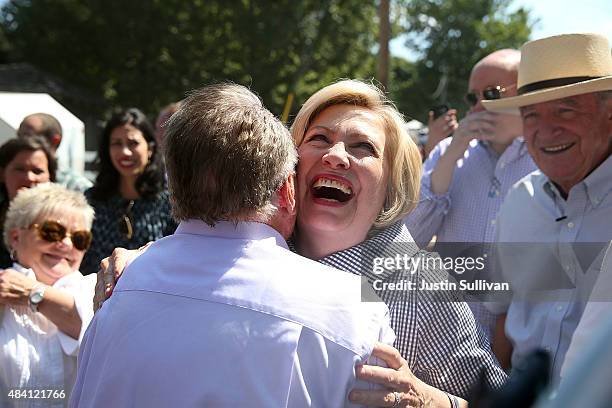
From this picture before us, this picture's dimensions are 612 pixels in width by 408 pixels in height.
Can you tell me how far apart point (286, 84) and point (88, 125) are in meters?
8.24

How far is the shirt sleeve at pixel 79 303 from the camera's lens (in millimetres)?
2812

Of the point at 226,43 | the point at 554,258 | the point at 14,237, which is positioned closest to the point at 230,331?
the point at 554,258

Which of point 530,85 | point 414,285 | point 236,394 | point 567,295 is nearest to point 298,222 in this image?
point 414,285

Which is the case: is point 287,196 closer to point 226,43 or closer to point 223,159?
point 223,159

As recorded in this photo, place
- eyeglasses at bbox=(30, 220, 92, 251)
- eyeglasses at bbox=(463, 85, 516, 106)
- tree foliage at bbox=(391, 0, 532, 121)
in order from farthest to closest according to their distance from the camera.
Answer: tree foliage at bbox=(391, 0, 532, 121) < eyeglasses at bbox=(463, 85, 516, 106) < eyeglasses at bbox=(30, 220, 92, 251)

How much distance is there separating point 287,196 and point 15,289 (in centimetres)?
150

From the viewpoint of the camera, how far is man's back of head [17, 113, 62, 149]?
4.79 meters

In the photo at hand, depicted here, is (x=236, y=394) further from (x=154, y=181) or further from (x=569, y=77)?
(x=154, y=181)

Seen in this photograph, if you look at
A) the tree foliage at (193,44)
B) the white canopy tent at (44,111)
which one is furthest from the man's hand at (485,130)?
the tree foliage at (193,44)

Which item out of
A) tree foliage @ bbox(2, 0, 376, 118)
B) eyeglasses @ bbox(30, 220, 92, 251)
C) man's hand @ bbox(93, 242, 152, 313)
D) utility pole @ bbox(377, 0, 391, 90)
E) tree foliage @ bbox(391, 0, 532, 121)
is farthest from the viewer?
tree foliage @ bbox(391, 0, 532, 121)

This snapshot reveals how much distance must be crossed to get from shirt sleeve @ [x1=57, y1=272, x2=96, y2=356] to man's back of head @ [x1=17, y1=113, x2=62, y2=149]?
6.65 ft

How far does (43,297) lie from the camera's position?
9.30ft

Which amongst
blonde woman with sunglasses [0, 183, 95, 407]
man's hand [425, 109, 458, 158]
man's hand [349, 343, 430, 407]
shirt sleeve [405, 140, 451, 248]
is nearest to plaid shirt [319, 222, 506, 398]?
man's hand [349, 343, 430, 407]

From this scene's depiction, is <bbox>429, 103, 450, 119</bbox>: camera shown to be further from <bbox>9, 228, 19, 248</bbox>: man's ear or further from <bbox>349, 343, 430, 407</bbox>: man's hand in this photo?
<bbox>349, 343, 430, 407</bbox>: man's hand
